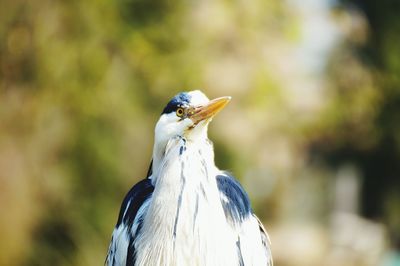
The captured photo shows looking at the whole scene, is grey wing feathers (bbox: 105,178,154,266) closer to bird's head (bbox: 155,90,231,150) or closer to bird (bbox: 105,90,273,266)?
bird (bbox: 105,90,273,266)

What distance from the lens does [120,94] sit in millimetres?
8148

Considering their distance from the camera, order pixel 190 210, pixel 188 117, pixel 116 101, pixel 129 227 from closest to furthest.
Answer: pixel 190 210 < pixel 188 117 < pixel 129 227 < pixel 116 101

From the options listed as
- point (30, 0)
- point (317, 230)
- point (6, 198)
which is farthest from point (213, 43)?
point (317, 230)

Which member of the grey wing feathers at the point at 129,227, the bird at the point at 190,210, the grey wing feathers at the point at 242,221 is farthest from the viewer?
the grey wing feathers at the point at 129,227

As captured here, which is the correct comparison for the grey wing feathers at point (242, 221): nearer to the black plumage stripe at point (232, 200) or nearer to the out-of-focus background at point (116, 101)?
the black plumage stripe at point (232, 200)

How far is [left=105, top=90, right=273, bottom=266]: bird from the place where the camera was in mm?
2881

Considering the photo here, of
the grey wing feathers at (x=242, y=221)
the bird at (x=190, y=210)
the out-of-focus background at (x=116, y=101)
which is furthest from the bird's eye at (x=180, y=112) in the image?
the out-of-focus background at (x=116, y=101)

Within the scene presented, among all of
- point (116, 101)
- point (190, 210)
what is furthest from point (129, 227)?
point (116, 101)

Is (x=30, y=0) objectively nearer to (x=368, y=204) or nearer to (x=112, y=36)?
(x=112, y=36)

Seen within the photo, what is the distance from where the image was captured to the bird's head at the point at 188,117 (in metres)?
2.98

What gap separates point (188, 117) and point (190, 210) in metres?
0.36

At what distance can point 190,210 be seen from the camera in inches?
114

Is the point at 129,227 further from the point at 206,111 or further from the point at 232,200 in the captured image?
the point at 206,111

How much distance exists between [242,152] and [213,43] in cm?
125
